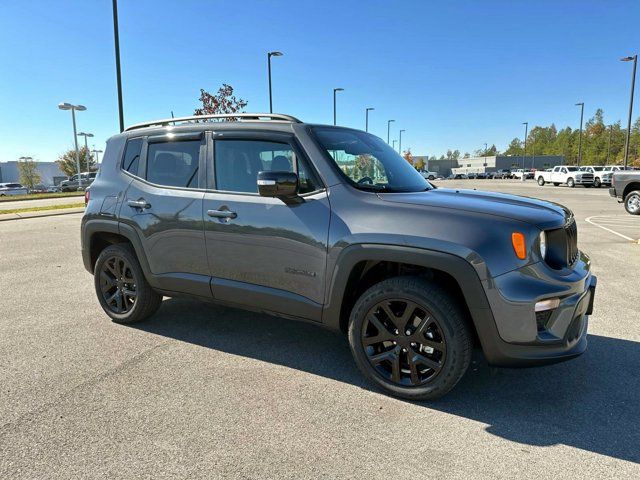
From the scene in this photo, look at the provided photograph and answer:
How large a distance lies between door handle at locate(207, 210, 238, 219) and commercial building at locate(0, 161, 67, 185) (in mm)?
97882

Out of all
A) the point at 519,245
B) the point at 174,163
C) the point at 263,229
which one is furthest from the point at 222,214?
the point at 519,245

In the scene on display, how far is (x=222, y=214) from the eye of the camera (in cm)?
356

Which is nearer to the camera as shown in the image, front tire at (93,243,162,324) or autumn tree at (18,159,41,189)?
front tire at (93,243,162,324)

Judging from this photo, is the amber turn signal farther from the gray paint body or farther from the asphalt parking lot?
the asphalt parking lot

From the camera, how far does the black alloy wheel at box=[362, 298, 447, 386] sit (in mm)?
2889

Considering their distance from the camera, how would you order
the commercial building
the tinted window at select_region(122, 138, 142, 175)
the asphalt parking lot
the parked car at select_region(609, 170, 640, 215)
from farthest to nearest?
1. the commercial building
2. the parked car at select_region(609, 170, 640, 215)
3. the tinted window at select_region(122, 138, 142, 175)
4. the asphalt parking lot

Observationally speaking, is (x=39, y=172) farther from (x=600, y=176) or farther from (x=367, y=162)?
(x=367, y=162)

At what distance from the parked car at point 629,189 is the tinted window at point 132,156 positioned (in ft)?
49.8

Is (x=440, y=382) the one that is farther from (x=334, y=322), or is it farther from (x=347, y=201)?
(x=347, y=201)

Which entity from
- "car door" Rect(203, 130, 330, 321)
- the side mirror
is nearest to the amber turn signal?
"car door" Rect(203, 130, 330, 321)

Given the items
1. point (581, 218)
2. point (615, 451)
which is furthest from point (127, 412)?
point (581, 218)

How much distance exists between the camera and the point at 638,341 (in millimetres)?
3988

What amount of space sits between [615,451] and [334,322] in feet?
5.83

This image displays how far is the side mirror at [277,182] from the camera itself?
3.04 m
